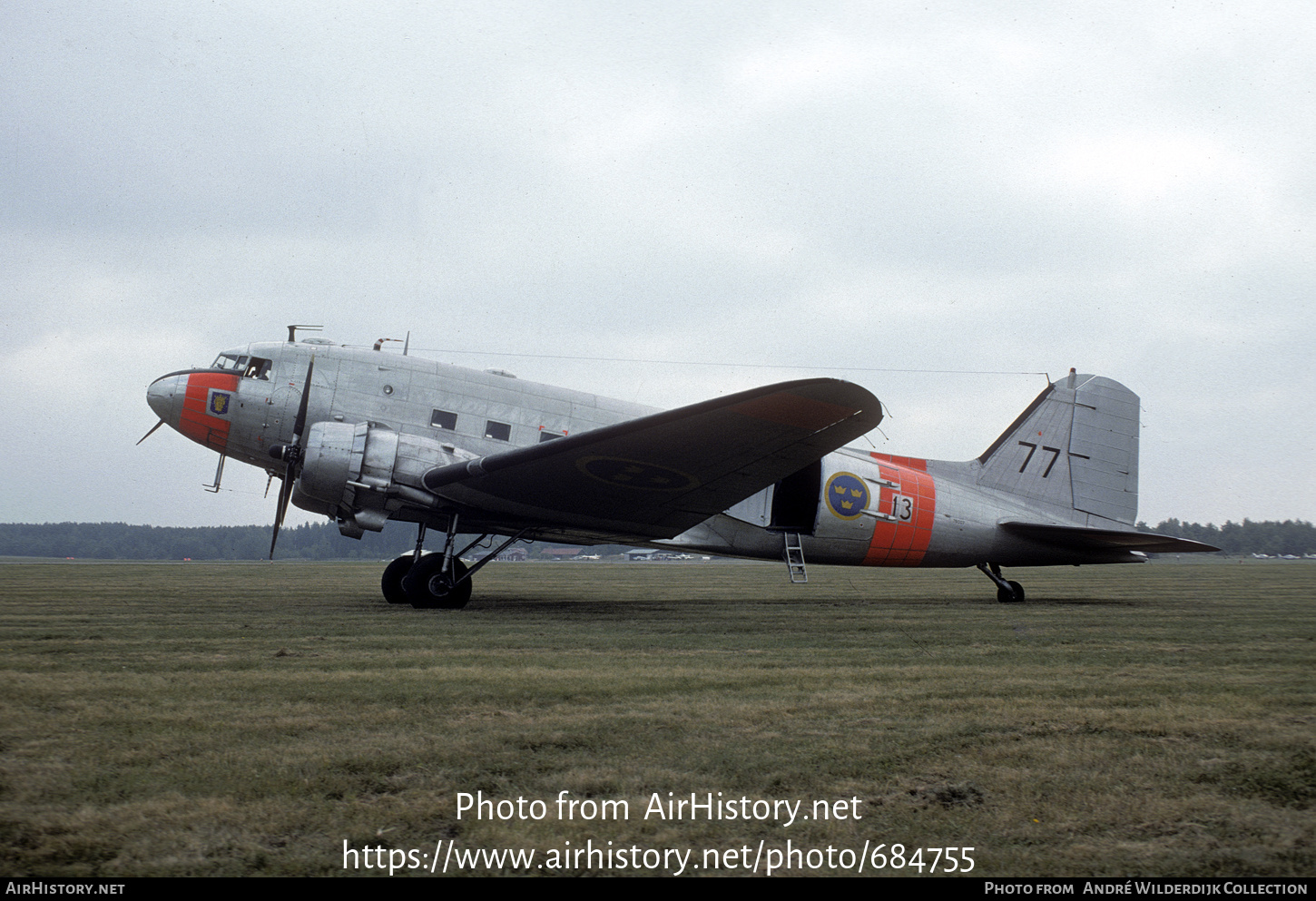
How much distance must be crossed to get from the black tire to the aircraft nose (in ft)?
14.7

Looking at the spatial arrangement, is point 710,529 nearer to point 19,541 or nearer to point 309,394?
point 309,394

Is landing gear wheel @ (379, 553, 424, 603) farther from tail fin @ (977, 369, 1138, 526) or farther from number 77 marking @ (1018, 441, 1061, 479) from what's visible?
number 77 marking @ (1018, 441, 1061, 479)

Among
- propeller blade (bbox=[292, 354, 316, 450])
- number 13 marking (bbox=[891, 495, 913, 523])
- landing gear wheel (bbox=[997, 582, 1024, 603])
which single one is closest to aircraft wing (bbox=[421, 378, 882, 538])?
propeller blade (bbox=[292, 354, 316, 450])

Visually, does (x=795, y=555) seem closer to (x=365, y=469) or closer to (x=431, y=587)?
(x=431, y=587)

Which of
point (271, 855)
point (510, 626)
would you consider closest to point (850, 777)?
point (271, 855)

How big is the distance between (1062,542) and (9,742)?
15577mm

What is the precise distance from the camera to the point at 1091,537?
50.2ft

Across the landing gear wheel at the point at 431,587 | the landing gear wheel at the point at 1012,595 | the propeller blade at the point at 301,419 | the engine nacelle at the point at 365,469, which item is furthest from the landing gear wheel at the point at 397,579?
the landing gear wheel at the point at 1012,595

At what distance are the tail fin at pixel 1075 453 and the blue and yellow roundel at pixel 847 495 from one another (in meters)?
2.99

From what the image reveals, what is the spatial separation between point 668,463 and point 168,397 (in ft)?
26.1

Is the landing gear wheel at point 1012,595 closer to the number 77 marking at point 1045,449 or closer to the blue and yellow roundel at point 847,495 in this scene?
the number 77 marking at point 1045,449

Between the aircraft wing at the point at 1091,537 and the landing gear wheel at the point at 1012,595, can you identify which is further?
the landing gear wheel at the point at 1012,595

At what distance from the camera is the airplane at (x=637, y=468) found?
440 inches

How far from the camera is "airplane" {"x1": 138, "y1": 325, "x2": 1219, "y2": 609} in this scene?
440 inches
